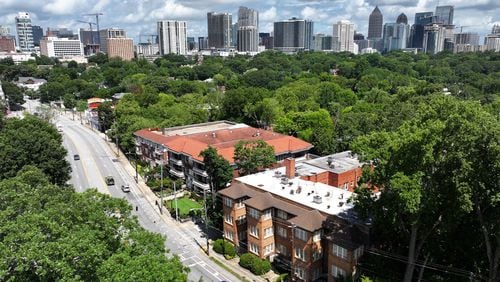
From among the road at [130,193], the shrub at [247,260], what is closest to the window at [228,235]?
the road at [130,193]

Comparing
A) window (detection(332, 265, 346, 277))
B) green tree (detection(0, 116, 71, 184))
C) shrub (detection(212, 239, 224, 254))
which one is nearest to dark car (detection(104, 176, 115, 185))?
green tree (detection(0, 116, 71, 184))

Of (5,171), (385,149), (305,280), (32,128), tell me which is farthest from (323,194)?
(32,128)

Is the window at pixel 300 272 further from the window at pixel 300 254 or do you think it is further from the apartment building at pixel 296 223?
the window at pixel 300 254

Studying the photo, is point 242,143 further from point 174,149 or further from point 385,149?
point 385,149

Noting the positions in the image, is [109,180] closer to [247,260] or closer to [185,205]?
[185,205]

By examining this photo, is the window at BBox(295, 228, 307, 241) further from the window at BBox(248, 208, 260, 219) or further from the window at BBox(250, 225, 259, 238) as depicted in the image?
the window at BBox(250, 225, 259, 238)

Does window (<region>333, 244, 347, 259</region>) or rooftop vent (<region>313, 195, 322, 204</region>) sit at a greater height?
rooftop vent (<region>313, 195, 322, 204</region>)
